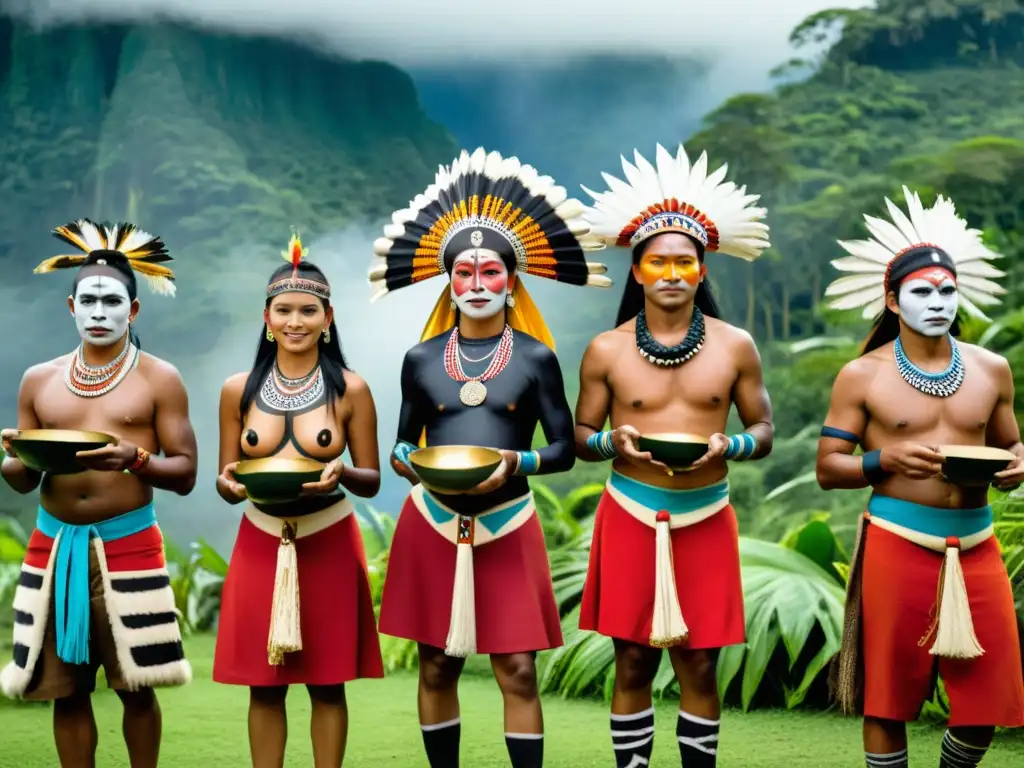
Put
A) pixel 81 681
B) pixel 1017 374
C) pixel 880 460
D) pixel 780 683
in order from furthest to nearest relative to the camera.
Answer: pixel 1017 374 < pixel 780 683 < pixel 81 681 < pixel 880 460

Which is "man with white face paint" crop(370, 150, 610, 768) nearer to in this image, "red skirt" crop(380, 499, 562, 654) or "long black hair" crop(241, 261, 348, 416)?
"red skirt" crop(380, 499, 562, 654)

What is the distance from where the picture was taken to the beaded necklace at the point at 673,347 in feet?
14.1

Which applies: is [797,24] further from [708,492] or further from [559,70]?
[708,492]

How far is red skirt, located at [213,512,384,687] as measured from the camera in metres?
4.23

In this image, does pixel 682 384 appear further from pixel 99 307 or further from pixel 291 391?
pixel 99 307

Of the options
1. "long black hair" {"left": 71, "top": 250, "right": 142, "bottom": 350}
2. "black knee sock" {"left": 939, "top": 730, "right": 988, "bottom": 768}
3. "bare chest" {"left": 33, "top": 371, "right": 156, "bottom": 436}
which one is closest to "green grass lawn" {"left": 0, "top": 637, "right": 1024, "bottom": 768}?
"black knee sock" {"left": 939, "top": 730, "right": 988, "bottom": 768}

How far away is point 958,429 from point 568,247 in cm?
127

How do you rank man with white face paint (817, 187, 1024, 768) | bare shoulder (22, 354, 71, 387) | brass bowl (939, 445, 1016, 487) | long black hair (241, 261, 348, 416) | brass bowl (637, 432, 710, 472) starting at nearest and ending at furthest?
brass bowl (939, 445, 1016, 487), brass bowl (637, 432, 710, 472), man with white face paint (817, 187, 1024, 768), long black hair (241, 261, 348, 416), bare shoulder (22, 354, 71, 387)

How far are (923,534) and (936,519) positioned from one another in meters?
0.06

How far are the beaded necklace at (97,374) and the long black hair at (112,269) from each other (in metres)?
0.09

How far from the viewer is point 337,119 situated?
945cm

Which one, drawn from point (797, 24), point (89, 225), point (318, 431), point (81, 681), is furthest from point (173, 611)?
point (797, 24)

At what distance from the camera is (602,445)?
13.9 ft

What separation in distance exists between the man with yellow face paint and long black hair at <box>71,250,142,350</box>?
1.42 m
